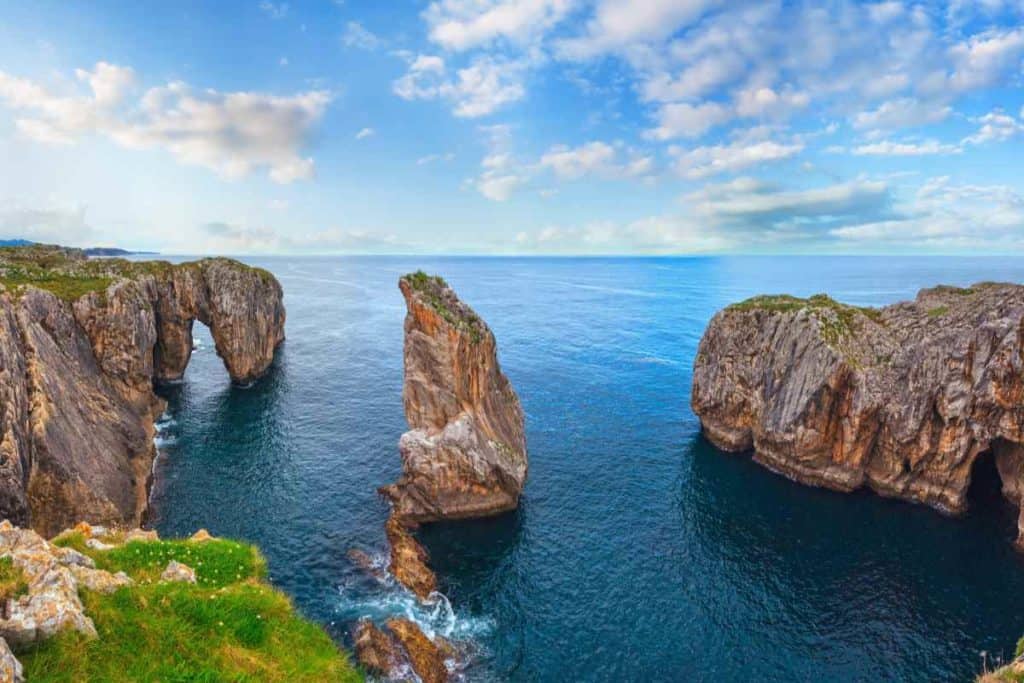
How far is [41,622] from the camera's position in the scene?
531 inches

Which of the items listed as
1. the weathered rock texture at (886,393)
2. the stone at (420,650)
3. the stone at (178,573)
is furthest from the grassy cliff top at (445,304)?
the stone at (178,573)

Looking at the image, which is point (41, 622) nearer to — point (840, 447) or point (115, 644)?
point (115, 644)

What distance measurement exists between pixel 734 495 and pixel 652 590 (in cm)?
1821

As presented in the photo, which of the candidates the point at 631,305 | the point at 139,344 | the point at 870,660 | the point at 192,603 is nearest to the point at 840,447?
the point at 870,660

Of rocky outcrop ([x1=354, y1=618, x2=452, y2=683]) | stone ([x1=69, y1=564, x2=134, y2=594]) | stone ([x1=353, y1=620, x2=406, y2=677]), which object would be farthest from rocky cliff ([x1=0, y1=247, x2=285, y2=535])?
rocky outcrop ([x1=354, y1=618, x2=452, y2=683])

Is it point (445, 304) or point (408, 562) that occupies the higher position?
point (445, 304)

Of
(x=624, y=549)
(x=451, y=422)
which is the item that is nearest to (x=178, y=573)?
(x=451, y=422)

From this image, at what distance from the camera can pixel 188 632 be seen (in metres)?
16.5

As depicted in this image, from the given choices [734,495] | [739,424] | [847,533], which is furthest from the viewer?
[739,424]

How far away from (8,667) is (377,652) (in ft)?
72.2

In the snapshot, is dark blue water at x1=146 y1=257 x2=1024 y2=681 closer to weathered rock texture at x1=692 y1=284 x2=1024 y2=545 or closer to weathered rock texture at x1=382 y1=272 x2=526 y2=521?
weathered rock texture at x1=382 y1=272 x2=526 y2=521

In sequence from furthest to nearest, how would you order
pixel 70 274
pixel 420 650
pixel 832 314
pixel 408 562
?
1. pixel 70 274
2. pixel 832 314
3. pixel 408 562
4. pixel 420 650

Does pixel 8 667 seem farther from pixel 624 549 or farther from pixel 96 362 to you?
pixel 96 362

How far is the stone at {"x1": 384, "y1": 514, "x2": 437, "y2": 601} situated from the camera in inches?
1467
